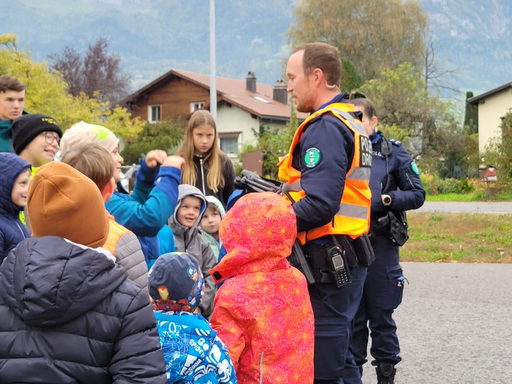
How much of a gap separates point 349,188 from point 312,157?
0.32 m

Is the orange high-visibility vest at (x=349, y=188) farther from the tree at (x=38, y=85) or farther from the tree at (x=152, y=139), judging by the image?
the tree at (x=152, y=139)

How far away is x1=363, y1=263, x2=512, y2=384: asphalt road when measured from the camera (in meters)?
5.67

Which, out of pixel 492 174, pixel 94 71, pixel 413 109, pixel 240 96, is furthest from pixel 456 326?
pixel 94 71

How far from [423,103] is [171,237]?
33019 millimetres

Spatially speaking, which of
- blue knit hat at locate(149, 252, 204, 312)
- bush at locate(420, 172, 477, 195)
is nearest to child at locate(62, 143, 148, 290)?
blue knit hat at locate(149, 252, 204, 312)

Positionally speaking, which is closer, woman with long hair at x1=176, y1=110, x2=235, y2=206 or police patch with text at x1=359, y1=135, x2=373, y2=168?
police patch with text at x1=359, y1=135, x2=373, y2=168

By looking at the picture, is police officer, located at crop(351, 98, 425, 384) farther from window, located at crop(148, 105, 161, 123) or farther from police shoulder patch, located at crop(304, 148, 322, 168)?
window, located at crop(148, 105, 161, 123)

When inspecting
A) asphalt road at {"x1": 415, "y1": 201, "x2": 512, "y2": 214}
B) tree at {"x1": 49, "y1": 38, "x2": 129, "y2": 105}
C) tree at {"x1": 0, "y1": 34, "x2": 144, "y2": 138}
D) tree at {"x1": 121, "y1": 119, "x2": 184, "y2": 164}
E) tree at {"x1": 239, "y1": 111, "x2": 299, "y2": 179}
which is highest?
tree at {"x1": 49, "y1": 38, "x2": 129, "y2": 105}

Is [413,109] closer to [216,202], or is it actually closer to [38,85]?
[38,85]

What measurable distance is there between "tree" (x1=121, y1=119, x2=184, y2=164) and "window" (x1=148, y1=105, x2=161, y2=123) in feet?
22.7

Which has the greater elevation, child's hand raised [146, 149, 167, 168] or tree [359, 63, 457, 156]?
tree [359, 63, 457, 156]

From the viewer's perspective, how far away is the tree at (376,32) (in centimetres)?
Answer: 5438

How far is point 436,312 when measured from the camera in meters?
7.80

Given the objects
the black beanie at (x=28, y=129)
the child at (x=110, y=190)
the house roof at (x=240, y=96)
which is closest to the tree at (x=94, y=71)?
the house roof at (x=240, y=96)
